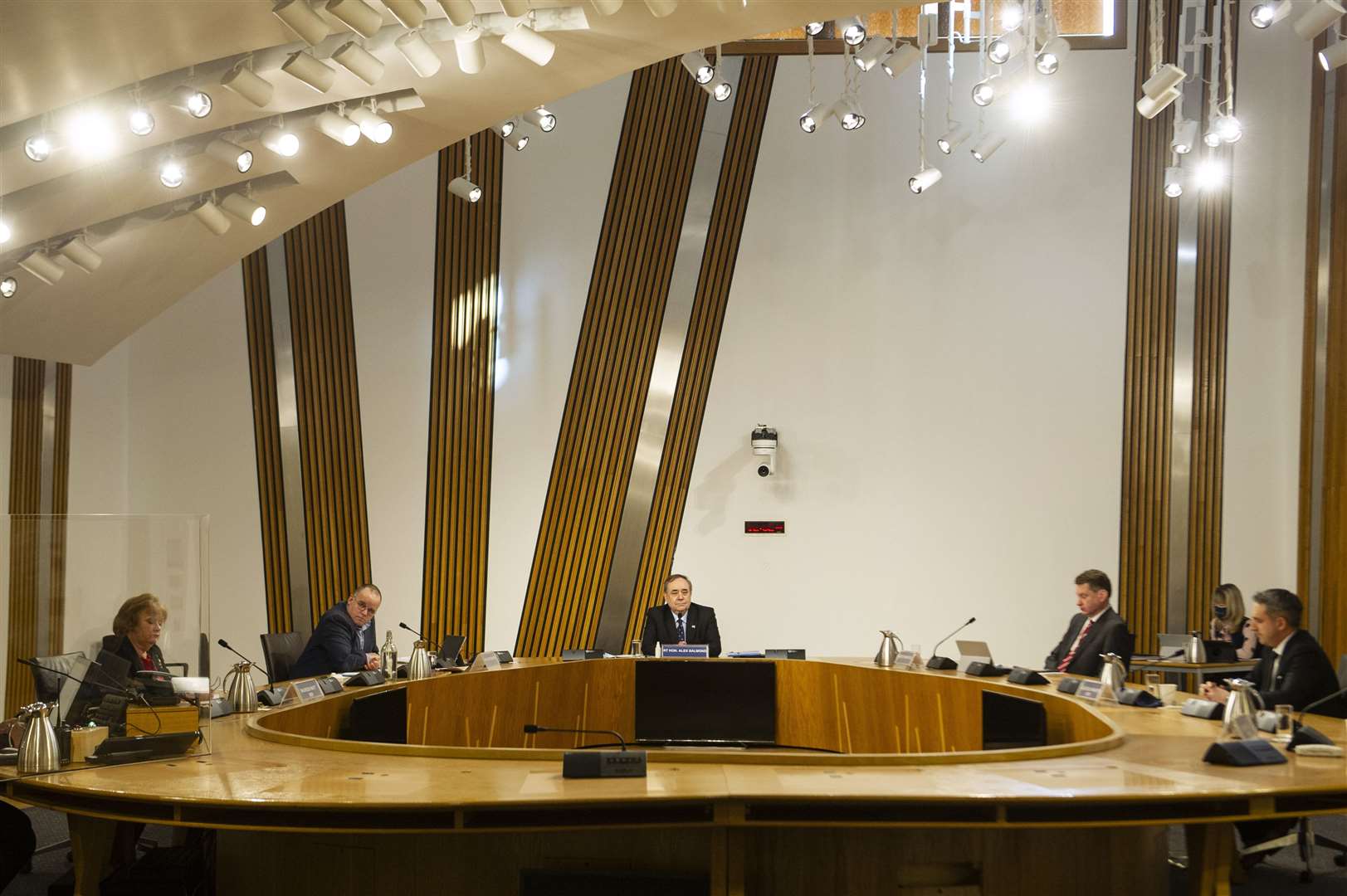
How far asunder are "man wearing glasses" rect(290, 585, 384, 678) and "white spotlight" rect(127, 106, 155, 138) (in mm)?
2455

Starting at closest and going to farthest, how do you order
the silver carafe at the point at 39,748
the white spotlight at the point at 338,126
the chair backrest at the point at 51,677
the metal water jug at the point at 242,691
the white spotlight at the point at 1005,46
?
1. the silver carafe at the point at 39,748
2. the chair backrest at the point at 51,677
3. the metal water jug at the point at 242,691
4. the white spotlight at the point at 338,126
5. the white spotlight at the point at 1005,46

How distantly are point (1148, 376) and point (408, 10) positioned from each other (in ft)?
18.8

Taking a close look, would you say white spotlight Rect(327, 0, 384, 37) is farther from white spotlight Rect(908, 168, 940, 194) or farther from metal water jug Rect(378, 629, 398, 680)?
white spotlight Rect(908, 168, 940, 194)

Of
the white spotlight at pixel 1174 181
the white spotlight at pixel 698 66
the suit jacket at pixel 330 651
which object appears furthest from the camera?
the white spotlight at pixel 1174 181

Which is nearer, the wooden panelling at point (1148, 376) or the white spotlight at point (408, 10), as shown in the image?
the white spotlight at point (408, 10)

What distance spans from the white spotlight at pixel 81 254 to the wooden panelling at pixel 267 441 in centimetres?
270

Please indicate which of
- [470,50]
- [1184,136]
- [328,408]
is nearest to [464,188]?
[328,408]

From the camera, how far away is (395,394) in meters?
7.96

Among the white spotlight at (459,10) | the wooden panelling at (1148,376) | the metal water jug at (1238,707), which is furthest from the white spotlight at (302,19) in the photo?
the wooden panelling at (1148,376)

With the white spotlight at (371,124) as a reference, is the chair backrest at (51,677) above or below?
below

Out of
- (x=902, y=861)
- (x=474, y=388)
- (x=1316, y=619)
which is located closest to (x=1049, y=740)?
(x=902, y=861)

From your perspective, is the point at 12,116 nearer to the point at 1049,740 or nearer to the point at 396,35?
the point at 396,35

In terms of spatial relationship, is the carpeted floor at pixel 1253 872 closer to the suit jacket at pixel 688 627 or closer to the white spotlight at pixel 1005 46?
the suit jacket at pixel 688 627

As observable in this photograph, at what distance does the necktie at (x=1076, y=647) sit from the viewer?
5.65m
